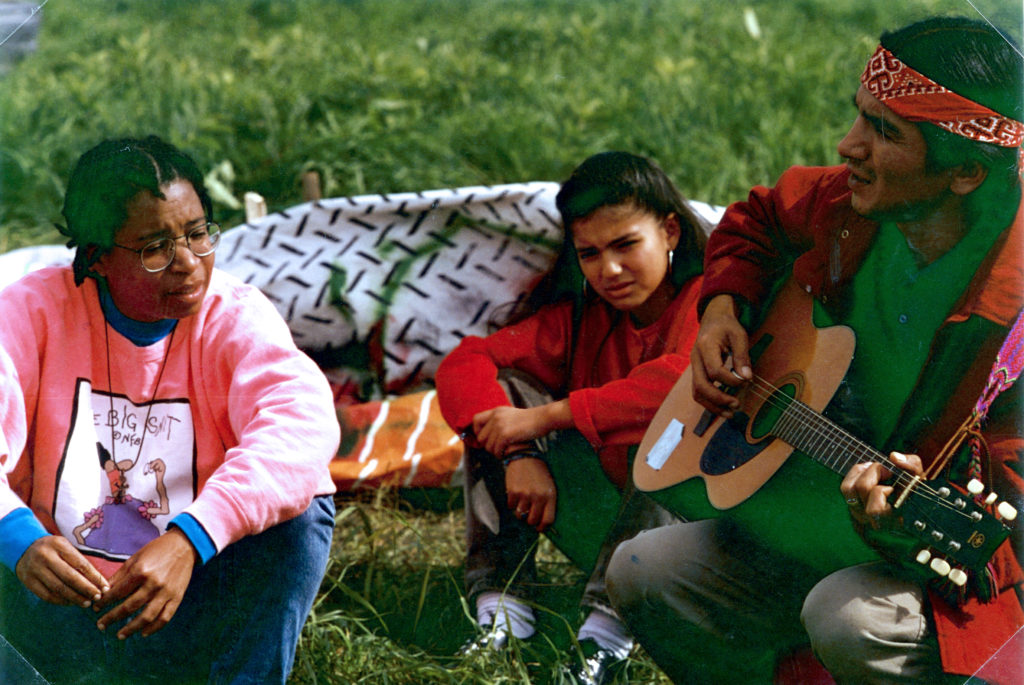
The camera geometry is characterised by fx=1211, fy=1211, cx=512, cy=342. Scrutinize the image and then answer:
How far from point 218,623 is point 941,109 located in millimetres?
1710

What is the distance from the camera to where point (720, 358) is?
246cm

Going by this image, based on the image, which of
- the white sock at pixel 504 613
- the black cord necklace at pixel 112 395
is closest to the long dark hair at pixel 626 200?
the white sock at pixel 504 613

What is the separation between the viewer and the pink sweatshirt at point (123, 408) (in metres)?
2.38

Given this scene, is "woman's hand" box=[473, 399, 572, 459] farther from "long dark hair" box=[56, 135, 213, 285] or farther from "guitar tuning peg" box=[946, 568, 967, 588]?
"guitar tuning peg" box=[946, 568, 967, 588]

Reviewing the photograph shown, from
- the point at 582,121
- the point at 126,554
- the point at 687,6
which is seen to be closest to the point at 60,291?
the point at 126,554

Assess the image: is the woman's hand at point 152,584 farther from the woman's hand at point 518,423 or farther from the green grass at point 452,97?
the green grass at point 452,97

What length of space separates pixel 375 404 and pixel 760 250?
1229mm

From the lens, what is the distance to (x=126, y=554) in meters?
2.39

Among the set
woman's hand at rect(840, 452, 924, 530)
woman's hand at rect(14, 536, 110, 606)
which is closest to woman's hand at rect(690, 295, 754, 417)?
woman's hand at rect(840, 452, 924, 530)

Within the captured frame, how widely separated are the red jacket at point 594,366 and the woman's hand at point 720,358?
0.07 metres

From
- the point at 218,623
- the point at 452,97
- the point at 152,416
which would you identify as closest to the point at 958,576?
the point at 218,623

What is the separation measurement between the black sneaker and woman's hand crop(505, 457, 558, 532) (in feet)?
0.94

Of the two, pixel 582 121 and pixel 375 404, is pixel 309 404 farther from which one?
pixel 582 121

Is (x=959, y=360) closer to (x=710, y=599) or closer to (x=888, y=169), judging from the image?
(x=888, y=169)
